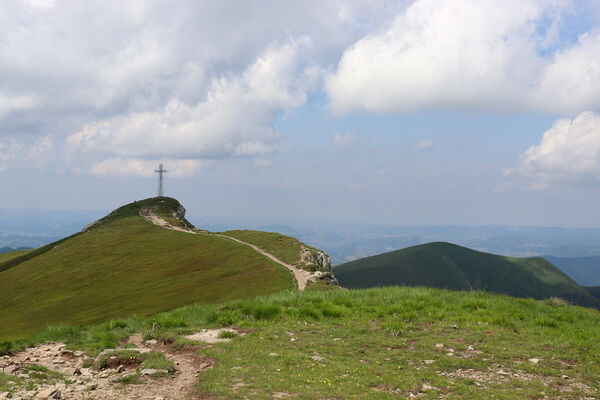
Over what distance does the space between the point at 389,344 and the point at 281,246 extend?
60.0 metres

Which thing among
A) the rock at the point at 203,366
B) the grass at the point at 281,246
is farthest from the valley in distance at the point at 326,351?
the grass at the point at 281,246

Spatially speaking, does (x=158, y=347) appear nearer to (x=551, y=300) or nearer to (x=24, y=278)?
(x=551, y=300)

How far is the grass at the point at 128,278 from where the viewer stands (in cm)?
4994

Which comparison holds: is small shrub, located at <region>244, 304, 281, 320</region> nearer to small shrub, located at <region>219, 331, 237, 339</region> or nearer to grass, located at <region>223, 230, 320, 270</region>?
small shrub, located at <region>219, 331, 237, 339</region>

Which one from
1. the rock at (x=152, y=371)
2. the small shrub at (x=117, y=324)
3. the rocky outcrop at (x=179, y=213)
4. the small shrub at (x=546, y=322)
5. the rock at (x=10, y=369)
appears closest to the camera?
the rock at (x=10, y=369)

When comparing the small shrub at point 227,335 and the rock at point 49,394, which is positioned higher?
the rock at point 49,394

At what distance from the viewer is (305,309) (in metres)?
18.2

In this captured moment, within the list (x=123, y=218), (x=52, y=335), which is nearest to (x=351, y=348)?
(x=52, y=335)

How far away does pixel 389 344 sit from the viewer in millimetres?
13984

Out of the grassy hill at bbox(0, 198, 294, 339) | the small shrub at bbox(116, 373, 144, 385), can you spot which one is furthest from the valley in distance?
the grassy hill at bbox(0, 198, 294, 339)

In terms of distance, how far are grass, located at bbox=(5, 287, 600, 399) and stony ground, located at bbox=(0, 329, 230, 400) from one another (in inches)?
22.1

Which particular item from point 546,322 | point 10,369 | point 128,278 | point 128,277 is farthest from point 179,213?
point 546,322

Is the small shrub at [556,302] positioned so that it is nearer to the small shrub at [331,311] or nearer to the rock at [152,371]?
the small shrub at [331,311]

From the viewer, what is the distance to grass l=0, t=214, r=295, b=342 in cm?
4994
